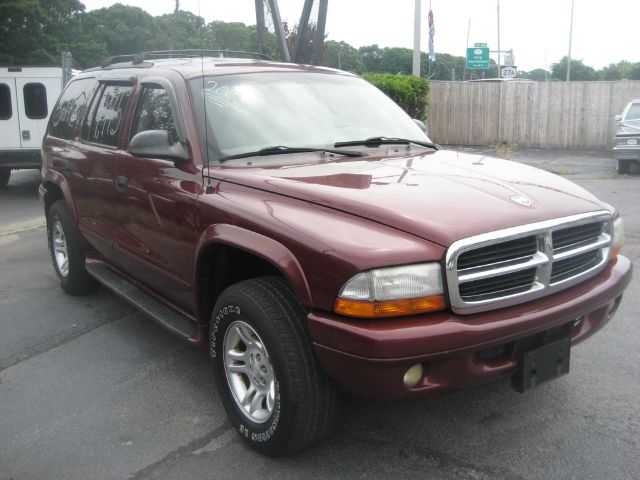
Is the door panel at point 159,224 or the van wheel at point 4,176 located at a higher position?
the door panel at point 159,224

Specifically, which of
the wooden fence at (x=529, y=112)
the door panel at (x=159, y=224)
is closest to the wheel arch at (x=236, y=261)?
the door panel at (x=159, y=224)

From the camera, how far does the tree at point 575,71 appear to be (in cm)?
6297

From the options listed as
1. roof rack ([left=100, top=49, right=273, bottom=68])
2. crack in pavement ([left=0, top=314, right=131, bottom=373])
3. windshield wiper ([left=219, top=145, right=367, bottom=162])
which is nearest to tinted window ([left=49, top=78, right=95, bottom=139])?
roof rack ([left=100, top=49, right=273, bottom=68])

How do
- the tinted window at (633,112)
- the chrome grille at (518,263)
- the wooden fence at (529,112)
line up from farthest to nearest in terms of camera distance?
the wooden fence at (529,112) → the tinted window at (633,112) → the chrome grille at (518,263)

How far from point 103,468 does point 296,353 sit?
3.71 ft

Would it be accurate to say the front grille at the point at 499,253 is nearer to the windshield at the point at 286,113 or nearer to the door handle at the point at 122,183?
the windshield at the point at 286,113

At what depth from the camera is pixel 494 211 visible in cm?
289

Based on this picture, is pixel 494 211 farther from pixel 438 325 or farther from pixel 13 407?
pixel 13 407

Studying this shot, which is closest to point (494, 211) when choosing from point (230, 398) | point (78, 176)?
point (230, 398)

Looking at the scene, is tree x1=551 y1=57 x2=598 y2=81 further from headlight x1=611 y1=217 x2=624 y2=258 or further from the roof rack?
headlight x1=611 y1=217 x2=624 y2=258

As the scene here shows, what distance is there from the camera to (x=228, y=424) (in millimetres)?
3557

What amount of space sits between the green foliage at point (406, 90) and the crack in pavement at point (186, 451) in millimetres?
13661

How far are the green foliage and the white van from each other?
24.7 ft

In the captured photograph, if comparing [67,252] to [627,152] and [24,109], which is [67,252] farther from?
[627,152]
